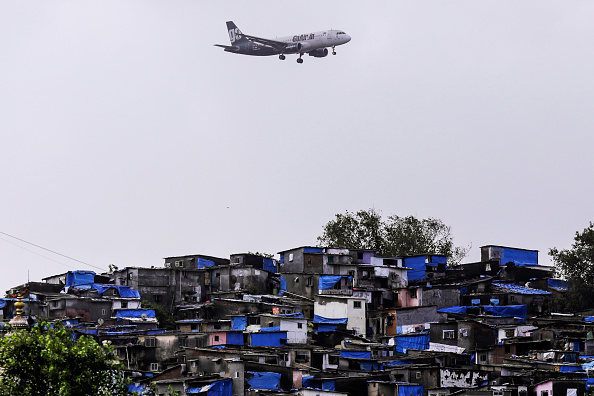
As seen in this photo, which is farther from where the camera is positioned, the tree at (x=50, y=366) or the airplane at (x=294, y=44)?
the airplane at (x=294, y=44)

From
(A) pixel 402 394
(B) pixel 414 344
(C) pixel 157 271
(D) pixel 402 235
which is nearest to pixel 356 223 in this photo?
(D) pixel 402 235

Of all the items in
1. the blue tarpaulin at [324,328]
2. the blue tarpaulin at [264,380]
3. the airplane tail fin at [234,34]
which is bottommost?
the blue tarpaulin at [264,380]

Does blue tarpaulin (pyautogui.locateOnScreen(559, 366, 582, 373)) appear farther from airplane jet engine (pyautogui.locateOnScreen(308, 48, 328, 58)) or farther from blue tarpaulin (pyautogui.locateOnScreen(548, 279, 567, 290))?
airplane jet engine (pyautogui.locateOnScreen(308, 48, 328, 58))

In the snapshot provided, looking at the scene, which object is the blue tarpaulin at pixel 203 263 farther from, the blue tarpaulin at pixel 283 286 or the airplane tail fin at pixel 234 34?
the airplane tail fin at pixel 234 34

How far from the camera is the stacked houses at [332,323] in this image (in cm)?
5672

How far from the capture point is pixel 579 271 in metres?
76.7

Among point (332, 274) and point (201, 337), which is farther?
point (332, 274)

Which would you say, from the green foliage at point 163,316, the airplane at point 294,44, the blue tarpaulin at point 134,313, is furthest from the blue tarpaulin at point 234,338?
the airplane at point 294,44

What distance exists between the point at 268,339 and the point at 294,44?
38427 mm

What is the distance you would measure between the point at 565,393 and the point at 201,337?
67.5ft

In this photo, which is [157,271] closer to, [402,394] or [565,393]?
[402,394]

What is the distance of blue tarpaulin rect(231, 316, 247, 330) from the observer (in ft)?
223

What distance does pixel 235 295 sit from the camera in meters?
74.5

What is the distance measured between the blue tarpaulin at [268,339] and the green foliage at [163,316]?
11677 millimetres
